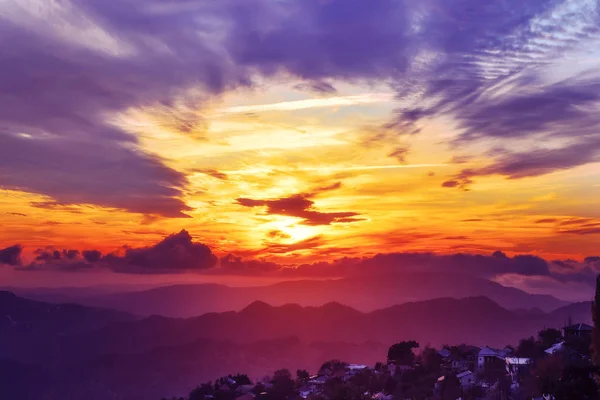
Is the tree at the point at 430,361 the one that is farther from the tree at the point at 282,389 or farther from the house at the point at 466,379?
the tree at the point at 282,389

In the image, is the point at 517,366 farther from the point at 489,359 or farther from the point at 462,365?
the point at 462,365

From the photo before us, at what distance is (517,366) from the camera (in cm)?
6631

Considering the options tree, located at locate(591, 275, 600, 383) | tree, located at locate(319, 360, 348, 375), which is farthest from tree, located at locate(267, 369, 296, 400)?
tree, located at locate(591, 275, 600, 383)

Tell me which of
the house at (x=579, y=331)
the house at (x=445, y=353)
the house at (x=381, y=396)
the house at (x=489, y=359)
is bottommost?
the house at (x=381, y=396)

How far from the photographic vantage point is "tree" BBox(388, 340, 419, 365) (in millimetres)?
86438

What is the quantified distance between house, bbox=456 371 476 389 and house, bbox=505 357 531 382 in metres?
3.98

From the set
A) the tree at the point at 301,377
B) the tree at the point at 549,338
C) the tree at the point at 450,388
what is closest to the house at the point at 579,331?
the tree at the point at 549,338

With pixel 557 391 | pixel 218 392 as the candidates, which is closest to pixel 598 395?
pixel 557 391

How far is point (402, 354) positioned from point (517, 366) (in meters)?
23.7

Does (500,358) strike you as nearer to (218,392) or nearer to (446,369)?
(446,369)

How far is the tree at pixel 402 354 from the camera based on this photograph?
86.4 meters

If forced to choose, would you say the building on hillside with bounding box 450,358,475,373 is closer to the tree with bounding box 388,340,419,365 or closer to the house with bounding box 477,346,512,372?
the house with bounding box 477,346,512,372

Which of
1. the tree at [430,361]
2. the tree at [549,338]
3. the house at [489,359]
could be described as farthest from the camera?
the tree at [430,361]

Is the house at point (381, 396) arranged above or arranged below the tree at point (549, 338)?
below
